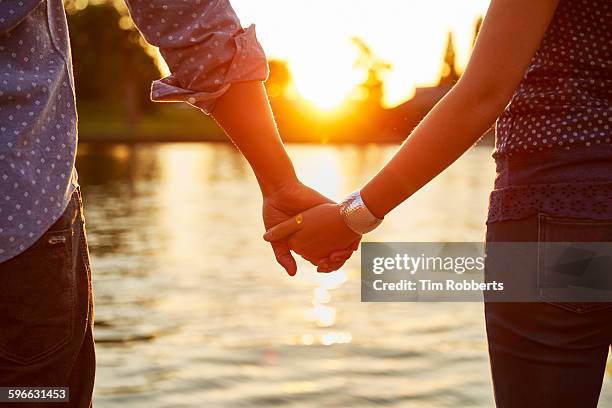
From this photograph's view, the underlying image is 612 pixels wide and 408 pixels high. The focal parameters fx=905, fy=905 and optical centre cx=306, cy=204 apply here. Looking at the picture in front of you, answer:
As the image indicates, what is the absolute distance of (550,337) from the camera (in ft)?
6.02

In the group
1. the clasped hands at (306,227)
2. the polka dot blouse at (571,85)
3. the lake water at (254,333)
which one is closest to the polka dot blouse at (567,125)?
the polka dot blouse at (571,85)

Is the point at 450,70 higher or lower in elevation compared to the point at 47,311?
higher

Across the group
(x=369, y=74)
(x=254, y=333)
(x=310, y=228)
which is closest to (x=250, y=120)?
(x=310, y=228)

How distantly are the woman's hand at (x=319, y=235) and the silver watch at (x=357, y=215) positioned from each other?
6 centimetres

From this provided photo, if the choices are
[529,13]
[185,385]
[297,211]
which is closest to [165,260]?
[185,385]

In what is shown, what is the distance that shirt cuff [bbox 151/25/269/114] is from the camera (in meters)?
1.95

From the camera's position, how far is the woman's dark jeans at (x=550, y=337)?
71.9 inches

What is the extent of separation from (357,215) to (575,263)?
66 cm

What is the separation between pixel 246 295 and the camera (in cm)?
1128

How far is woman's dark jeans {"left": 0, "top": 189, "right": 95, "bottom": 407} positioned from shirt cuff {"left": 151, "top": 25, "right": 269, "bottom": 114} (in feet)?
1.38

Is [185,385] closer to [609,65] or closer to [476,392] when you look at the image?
[476,392]

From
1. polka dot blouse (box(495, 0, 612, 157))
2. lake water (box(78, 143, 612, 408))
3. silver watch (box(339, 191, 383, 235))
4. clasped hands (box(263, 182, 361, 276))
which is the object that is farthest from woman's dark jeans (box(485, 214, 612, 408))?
lake water (box(78, 143, 612, 408))

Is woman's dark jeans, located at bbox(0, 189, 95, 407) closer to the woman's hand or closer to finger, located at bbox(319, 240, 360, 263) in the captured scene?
the woman's hand

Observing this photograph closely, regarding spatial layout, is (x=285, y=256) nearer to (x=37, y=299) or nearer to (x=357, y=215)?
(x=357, y=215)
